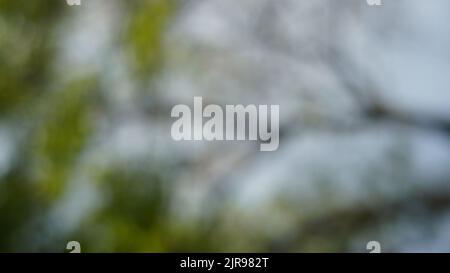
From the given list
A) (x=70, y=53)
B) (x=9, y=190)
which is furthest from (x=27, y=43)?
(x=9, y=190)

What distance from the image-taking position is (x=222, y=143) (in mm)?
1868

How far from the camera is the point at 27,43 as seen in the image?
1.89 metres

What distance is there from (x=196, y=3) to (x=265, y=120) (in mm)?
336

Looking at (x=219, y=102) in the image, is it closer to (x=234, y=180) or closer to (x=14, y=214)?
(x=234, y=180)

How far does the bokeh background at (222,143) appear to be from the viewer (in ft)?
6.04

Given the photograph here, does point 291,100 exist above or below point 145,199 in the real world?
above

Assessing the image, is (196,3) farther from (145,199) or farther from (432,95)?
(432,95)

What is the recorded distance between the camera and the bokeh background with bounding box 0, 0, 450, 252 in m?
1.84

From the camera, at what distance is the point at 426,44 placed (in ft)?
6.23

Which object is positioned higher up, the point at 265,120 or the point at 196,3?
the point at 196,3

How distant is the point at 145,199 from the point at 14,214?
12.4 inches
